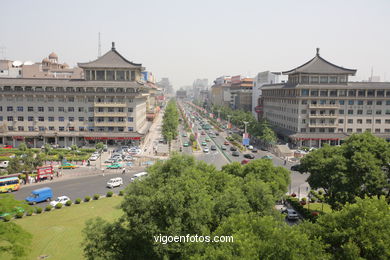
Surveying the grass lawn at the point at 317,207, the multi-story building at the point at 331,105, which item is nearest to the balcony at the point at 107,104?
the multi-story building at the point at 331,105

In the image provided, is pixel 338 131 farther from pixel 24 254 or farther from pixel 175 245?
pixel 24 254

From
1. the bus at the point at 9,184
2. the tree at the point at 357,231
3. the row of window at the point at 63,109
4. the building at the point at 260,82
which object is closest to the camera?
the tree at the point at 357,231

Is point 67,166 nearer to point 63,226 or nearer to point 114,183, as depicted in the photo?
point 114,183

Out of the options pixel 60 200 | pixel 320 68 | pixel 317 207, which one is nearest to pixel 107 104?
pixel 60 200

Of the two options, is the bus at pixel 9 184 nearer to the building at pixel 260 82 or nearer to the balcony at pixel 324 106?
the balcony at pixel 324 106

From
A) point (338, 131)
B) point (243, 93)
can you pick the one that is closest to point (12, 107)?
point (338, 131)

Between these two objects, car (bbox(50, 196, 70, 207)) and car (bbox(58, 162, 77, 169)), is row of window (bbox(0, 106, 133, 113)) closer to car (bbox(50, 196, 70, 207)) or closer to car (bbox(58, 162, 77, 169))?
car (bbox(58, 162, 77, 169))

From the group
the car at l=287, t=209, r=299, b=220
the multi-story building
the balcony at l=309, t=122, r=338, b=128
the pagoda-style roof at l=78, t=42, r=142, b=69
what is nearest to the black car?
the multi-story building
